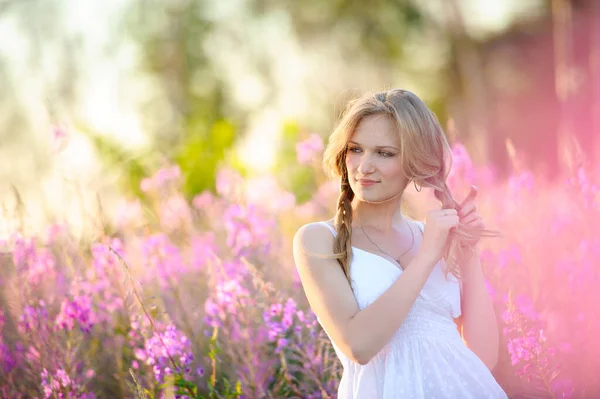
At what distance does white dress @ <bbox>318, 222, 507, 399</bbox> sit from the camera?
7.15ft

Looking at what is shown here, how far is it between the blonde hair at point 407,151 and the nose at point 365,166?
105 mm

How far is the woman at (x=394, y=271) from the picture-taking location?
6.88 feet

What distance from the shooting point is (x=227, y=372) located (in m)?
3.21

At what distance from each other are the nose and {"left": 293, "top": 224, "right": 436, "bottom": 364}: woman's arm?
28 cm

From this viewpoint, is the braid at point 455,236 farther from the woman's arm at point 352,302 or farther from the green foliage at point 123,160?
the green foliage at point 123,160

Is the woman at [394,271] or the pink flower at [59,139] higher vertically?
the pink flower at [59,139]

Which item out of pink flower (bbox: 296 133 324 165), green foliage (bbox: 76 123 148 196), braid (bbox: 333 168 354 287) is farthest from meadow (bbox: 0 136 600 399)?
green foliage (bbox: 76 123 148 196)

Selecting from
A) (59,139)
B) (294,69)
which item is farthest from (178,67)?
(59,139)

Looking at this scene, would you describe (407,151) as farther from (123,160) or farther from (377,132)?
(123,160)

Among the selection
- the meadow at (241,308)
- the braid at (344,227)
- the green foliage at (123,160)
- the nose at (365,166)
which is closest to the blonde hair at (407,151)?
the braid at (344,227)

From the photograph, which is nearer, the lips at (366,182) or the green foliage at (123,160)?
the lips at (366,182)

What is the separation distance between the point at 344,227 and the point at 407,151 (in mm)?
336

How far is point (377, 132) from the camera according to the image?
89.9 inches

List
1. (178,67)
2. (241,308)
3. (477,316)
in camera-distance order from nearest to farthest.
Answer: (477,316)
(241,308)
(178,67)
